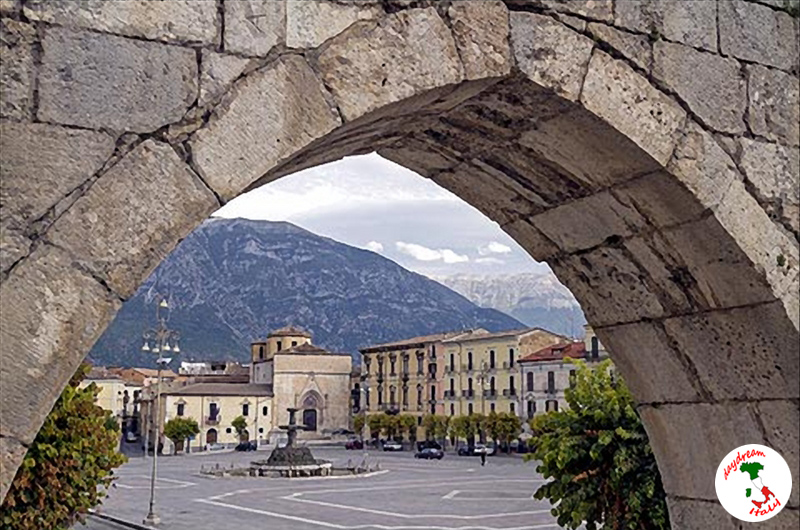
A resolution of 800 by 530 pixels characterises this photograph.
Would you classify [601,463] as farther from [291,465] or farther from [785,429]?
[291,465]

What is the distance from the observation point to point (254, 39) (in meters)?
3.30

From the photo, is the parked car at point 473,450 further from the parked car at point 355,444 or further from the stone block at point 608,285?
the stone block at point 608,285

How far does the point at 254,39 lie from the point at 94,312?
3.43ft

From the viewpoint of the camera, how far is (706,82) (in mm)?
4168

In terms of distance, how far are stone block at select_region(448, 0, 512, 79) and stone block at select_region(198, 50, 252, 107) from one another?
83 cm

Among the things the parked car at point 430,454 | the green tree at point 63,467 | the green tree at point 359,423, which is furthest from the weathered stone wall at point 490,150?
the green tree at point 359,423

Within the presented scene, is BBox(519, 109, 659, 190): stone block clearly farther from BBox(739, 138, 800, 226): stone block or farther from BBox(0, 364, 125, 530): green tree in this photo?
BBox(0, 364, 125, 530): green tree

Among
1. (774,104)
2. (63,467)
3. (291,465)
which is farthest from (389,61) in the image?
(291,465)

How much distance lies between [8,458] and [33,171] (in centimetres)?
84

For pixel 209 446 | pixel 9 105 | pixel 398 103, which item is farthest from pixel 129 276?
pixel 209 446

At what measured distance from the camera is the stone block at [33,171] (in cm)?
291

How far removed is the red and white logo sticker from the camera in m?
4.52

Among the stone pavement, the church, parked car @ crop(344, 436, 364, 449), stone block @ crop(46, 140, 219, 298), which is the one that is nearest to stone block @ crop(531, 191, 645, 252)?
stone block @ crop(46, 140, 219, 298)

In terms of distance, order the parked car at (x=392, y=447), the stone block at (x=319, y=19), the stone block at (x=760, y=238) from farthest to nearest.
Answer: the parked car at (x=392, y=447), the stone block at (x=760, y=238), the stone block at (x=319, y=19)
